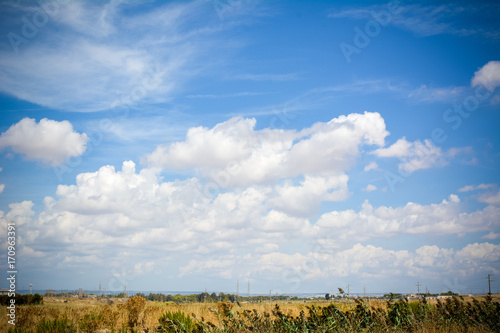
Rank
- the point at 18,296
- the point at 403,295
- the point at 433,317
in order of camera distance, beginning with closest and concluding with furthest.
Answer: the point at 433,317
the point at 403,295
the point at 18,296

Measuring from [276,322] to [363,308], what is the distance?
10.6 ft

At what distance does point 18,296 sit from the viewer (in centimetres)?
3972

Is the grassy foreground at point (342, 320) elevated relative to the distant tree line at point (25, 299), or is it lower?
elevated

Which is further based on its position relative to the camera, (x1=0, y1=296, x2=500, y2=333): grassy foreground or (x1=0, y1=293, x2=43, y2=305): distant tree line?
(x1=0, y1=293, x2=43, y2=305): distant tree line

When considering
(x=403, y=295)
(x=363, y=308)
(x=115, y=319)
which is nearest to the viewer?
(x=363, y=308)

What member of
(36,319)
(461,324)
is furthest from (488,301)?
(36,319)

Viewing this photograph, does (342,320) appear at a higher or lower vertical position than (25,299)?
higher

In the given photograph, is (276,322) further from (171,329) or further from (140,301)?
(140,301)

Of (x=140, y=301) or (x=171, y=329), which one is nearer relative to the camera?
(x=171, y=329)

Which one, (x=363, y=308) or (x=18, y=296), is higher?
(x=363, y=308)

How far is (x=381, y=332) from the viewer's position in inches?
492

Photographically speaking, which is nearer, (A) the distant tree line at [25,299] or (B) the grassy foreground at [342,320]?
(B) the grassy foreground at [342,320]

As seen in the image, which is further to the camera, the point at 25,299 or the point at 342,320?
the point at 25,299

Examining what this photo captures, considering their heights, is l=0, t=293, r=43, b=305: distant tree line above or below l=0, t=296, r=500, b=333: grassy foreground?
below
